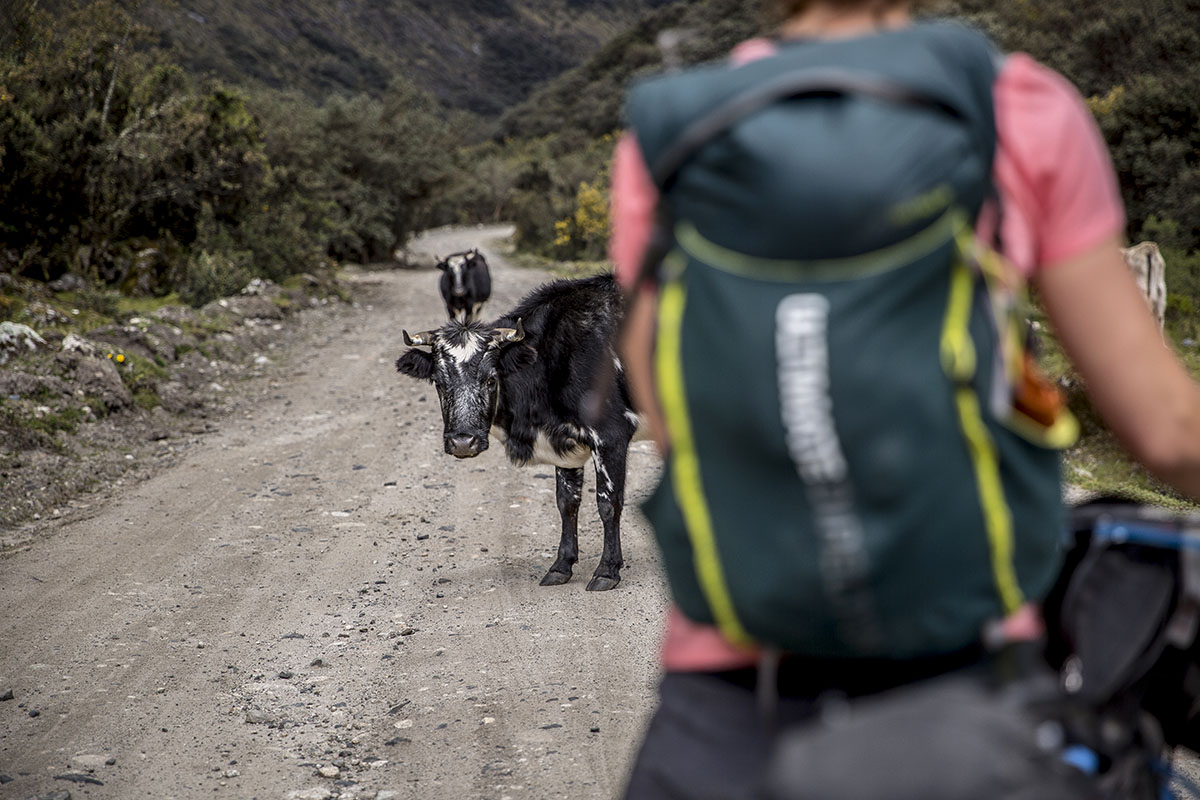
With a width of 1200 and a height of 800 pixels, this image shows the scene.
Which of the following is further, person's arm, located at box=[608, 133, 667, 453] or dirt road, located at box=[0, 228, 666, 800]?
dirt road, located at box=[0, 228, 666, 800]

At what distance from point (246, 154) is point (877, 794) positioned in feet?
74.1

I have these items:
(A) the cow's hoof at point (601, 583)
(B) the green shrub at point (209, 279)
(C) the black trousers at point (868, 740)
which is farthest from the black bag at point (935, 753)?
(B) the green shrub at point (209, 279)

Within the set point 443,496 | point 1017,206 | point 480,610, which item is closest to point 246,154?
point 443,496

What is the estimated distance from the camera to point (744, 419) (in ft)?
3.89

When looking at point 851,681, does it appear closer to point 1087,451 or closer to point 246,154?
point 1087,451

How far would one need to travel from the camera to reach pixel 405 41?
15300cm

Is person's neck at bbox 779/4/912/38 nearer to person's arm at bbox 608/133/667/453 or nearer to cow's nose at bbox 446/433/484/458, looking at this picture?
person's arm at bbox 608/133/667/453

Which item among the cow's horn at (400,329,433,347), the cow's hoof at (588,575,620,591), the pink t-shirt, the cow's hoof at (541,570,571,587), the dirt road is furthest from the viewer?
the cow's horn at (400,329,433,347)

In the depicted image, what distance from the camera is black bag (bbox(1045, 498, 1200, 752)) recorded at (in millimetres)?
1401

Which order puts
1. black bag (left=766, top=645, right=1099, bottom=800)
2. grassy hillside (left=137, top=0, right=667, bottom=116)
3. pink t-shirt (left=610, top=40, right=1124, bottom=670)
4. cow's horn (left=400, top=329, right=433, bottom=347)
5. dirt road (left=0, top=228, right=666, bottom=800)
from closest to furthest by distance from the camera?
1. black bag (left=766, top=645, right=1099, bottom=800)
2. pink t-shirt (left=610, top=40, right=1124, bottom=670)
3. dirt road (left=0, top=228, right=666, bottom=800)
4. cow's horn (left=400, top=329, right=433, bottom=347)
5. grassy hillside (left=137, top=0, right=667, bottom=116)

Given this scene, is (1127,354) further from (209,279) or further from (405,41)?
(405,41)

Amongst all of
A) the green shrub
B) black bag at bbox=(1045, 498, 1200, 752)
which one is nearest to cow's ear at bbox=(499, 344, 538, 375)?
black bag at bbox=(1045, 498, 1200, 752)

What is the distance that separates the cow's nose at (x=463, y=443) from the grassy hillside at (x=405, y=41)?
86942 mm

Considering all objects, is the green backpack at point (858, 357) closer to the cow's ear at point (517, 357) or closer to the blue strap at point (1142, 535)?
the blue strap at point (1142, 535)
